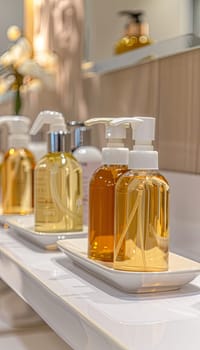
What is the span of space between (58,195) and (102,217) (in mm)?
131

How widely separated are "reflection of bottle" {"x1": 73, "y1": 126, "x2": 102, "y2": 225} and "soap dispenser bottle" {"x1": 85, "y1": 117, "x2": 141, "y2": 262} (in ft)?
0.63

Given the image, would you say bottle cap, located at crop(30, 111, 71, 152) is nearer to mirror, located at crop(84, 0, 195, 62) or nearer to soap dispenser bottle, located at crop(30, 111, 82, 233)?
soap dispenser bottle, located at crop(30, 111, 82, 233)

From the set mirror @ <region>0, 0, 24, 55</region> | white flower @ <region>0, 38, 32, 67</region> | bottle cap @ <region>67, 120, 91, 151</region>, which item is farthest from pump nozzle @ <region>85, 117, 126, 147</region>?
mirror @ <region>0, 0, 24, 55</region>

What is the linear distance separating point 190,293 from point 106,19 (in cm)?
54

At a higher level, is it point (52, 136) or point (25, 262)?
point (52, 136)

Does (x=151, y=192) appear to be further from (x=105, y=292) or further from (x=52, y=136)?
(x=52, y=136)

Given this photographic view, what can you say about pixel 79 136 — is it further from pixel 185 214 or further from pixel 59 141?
pixel 185 214

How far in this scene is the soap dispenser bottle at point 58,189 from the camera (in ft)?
2.12

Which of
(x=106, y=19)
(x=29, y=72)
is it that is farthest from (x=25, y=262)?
(x=29, y=72)

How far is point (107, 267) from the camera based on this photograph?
472 millimetres

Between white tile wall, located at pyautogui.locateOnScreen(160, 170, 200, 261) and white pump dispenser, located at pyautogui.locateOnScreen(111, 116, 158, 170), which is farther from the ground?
white pump dispenser, located at pyautogui.locateOnScreen(111, 116, 158, 170)

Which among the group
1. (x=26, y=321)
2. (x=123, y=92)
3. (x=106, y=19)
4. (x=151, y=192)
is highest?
(x=106, y=19)

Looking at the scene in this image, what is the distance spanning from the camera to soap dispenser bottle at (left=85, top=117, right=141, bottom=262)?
52 cm

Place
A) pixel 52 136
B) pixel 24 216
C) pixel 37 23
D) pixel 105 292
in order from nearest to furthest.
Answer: pixel 105 292
pixel 52 136
pixel 24 216
pixel 37 23
